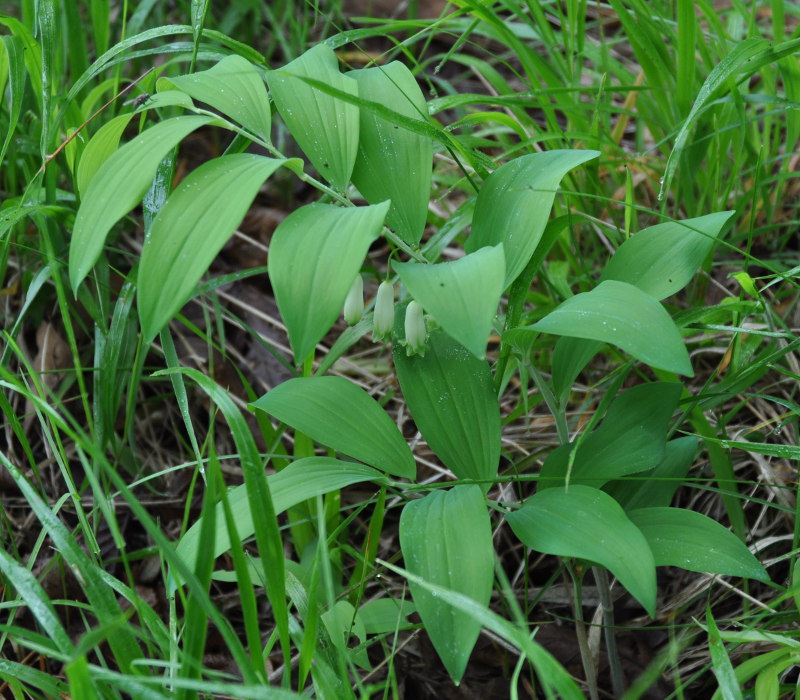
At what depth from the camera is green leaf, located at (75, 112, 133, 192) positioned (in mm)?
1119

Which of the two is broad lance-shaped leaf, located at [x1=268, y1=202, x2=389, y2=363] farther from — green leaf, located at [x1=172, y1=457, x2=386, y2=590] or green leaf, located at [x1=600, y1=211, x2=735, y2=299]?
green leaf, located at [x1=600, y1=211, x2=735, y2=299]

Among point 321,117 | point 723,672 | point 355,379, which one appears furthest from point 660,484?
point 355,379

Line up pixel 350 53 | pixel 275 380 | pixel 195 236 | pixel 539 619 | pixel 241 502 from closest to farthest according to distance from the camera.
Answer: pixel 195 236 < pixel 241 502 < pixel 539 619 < pixel 275 380 < pixel 350 53

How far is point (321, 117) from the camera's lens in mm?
1117

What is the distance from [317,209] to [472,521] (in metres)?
0.42

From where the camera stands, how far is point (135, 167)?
3.18 feet

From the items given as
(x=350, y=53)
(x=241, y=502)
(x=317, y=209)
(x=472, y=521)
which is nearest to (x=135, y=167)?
(x=317, y=209)

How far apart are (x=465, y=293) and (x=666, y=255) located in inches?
15.5

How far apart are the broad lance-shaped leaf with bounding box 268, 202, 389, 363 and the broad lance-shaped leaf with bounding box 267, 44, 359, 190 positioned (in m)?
0.14

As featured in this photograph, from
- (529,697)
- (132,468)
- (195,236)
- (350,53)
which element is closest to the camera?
(195,236)

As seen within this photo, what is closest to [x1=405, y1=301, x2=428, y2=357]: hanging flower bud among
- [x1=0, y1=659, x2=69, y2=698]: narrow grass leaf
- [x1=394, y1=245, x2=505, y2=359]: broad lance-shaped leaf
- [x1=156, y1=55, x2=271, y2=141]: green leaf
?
[x1=394, y1=245, x2=505, y2=359]: broad lance-shaped leaf

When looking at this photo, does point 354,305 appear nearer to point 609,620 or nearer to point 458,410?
point 458,410

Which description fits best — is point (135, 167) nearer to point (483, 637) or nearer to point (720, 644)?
point (720, 644)

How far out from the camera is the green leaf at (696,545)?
1.04m
